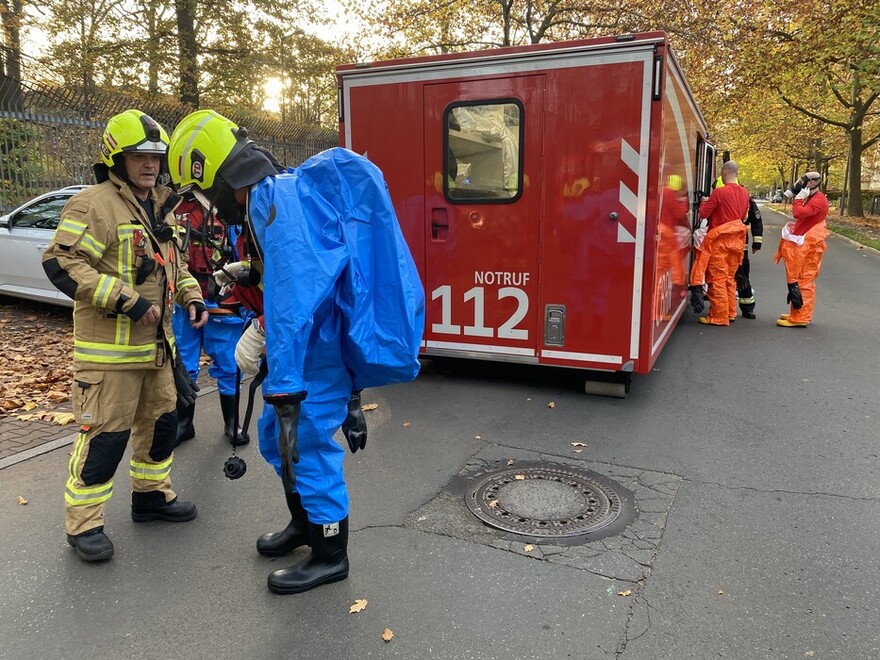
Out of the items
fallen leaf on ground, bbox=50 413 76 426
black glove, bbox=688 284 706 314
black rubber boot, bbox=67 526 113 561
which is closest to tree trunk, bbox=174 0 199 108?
fallen leaf on ground, bbox=50 413 76 426

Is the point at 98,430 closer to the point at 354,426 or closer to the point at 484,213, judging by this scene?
the point at 354,426

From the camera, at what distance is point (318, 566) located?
2877mm

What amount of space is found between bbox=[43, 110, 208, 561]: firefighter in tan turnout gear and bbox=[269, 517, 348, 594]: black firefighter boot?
0.93m

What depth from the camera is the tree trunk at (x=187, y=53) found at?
611 inches

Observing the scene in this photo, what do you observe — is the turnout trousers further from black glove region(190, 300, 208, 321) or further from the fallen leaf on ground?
the fallen leaf on ground

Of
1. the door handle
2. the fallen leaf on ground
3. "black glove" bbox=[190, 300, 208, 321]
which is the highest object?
the door handle

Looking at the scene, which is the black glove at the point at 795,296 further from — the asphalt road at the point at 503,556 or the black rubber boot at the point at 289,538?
the black rubber boot at the point at 289,538

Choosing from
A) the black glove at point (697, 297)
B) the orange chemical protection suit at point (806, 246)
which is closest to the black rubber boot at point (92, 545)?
the black glove at point (697, 297)

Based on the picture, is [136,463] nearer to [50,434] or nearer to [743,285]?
[50,434]

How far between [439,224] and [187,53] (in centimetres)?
1289

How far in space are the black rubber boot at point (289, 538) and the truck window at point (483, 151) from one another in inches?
133

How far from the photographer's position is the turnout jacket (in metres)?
2.93

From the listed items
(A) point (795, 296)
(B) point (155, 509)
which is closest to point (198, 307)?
(B) point (155, 509)

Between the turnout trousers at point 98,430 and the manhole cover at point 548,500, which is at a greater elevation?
the turnout trousers at point 98,430
